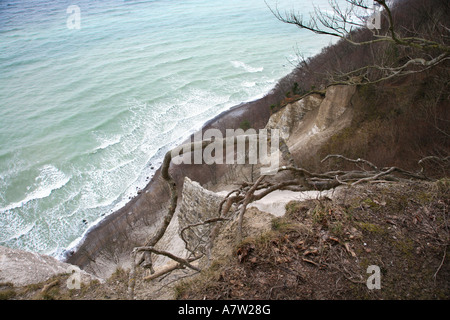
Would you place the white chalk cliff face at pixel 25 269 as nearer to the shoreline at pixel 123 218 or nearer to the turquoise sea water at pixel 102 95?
the shoreline at pixel 123 218

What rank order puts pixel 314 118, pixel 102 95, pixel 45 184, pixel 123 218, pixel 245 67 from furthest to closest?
1. pixel 245 67
2. pixel 102 95
3. pixel 45 184
4. pixel 123 218
5. pixel 314 118

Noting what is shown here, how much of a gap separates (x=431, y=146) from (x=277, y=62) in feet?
111

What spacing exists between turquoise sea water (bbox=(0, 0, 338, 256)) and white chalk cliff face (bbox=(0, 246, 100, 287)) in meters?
9.19

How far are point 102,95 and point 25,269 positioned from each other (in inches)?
1098

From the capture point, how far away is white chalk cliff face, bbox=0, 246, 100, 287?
7293 mm

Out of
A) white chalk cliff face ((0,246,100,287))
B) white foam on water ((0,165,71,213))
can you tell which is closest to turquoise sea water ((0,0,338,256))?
white foam on water ((0,165,71,213))

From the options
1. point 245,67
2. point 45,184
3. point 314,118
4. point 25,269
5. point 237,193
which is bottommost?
point 45,184

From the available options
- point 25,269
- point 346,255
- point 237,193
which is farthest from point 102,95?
point 346,255

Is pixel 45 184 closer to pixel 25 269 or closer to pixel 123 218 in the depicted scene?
pixel 123 218

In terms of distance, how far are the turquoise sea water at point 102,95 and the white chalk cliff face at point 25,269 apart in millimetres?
9185

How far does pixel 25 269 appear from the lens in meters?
7.76

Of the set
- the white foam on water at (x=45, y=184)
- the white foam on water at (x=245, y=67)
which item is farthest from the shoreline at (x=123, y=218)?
the white foam on water at (x=245, y=67)

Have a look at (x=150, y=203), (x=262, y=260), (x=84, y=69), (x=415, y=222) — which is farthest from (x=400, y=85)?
(x=84, y=69)

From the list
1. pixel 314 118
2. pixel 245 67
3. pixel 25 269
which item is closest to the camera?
pixel 25 269
